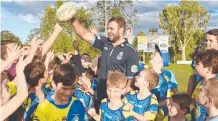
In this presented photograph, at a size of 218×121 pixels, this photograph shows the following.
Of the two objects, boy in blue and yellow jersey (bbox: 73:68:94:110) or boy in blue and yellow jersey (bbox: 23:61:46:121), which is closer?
boy in blue and yellow jersey (bbox: 23:61:46:121)

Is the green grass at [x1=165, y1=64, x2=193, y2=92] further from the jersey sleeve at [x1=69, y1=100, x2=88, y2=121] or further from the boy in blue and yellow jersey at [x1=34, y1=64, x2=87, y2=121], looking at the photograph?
the boy in blue and yellow jersey at [x1=34, y1=64, x2=87, y2=121]

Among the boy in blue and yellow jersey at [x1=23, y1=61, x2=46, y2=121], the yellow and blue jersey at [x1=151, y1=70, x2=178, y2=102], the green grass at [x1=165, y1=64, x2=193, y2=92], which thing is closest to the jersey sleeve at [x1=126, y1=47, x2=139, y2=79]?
the yellow and blue jersey at [x1=151, y1=70, x2=178, y2=102]

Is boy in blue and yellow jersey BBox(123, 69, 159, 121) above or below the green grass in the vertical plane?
above

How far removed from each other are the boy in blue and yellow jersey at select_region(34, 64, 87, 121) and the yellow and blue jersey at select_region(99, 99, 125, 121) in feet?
2.05

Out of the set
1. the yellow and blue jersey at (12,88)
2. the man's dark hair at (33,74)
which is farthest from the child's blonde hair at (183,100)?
the yellow and blue jersey at (12,88)

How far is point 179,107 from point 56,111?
6.68 feet

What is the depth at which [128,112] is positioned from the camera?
5.25 metres

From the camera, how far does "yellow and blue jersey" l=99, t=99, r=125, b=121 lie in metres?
5.25

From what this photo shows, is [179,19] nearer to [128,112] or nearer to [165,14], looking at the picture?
[165,14]

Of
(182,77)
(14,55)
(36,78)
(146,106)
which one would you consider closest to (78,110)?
(36,78)

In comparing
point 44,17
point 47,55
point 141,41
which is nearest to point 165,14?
point 141,41

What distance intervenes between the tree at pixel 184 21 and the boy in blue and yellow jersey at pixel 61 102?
78.0 metres

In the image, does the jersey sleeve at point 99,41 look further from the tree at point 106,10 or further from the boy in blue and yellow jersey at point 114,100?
the tree at point 106,10

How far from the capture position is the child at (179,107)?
5914mm
